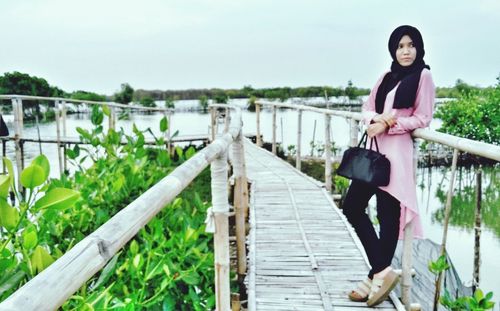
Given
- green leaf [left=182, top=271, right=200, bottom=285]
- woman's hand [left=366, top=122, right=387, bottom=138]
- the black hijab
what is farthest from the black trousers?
green leaf [left=182, top=271, right=200, bottom=285]

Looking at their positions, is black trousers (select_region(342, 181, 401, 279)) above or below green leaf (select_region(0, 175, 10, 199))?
below

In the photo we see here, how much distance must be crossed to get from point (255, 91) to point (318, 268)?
37.6 meters

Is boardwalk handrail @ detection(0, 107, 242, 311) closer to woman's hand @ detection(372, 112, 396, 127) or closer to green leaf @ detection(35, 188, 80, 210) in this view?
green leaf @ detection(35, 188, 80, 210)

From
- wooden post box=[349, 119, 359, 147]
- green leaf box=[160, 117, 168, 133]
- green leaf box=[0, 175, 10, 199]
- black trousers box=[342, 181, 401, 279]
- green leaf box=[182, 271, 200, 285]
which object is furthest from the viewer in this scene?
wooden post box=[349, 119, 359, 147]

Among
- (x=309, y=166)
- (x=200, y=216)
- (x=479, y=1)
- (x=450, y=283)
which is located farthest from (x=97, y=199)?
(x=479, y=1)

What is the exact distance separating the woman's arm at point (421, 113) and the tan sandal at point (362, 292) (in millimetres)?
734

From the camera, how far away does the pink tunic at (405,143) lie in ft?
6.10

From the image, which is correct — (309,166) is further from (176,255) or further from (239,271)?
(176,255)

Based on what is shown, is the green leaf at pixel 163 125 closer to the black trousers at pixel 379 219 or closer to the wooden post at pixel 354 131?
the black trousers at pixel 379 219

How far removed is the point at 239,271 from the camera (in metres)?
2.73

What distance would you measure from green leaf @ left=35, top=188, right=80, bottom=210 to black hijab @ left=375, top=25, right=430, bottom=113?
143cm

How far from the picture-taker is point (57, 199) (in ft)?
2.37

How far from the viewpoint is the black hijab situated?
183cm

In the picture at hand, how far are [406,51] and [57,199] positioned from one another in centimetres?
155
